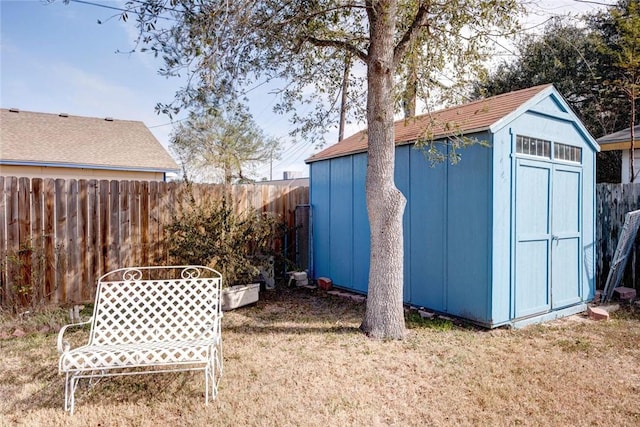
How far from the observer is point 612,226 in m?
6.46

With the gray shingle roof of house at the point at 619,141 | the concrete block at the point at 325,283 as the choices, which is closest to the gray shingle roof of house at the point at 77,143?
the concrete block at the point at 325,283

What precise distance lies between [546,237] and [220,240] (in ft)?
14.1

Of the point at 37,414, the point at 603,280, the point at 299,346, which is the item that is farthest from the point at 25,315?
the point at 603,280

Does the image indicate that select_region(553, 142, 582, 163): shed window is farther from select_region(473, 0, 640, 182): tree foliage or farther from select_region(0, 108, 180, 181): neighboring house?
select_region(0, 108, 180, 181): neighboring house

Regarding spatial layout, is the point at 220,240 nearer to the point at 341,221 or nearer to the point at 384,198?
the point at 341,221

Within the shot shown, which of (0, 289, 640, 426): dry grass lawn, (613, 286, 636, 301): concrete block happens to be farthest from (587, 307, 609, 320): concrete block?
(613, 286, 636, 301): concrete block

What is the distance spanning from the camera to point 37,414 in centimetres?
270

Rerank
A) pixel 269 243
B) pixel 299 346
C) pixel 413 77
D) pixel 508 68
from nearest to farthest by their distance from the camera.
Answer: pixel 299 346 → pixel 413 77 → pixel 269 243 → pixel 508 68

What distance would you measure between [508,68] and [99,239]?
563 inches

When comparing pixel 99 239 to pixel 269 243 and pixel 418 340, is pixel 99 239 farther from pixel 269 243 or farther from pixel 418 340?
pixel 418 340

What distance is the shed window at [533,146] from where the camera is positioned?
15.3ft

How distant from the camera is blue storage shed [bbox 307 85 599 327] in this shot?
14.5 ft

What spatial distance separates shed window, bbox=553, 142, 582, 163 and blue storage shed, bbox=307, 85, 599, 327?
1 cm

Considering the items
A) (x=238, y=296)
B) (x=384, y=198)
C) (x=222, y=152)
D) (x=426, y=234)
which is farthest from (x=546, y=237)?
(x=222, y=152)
